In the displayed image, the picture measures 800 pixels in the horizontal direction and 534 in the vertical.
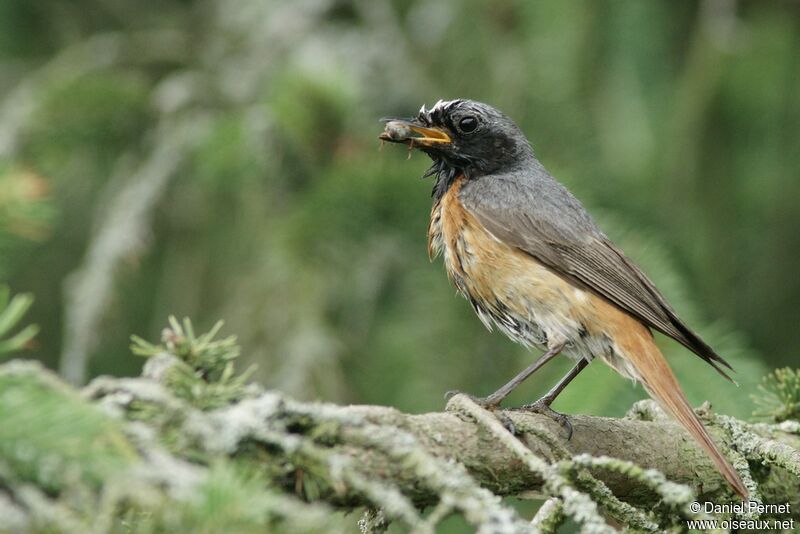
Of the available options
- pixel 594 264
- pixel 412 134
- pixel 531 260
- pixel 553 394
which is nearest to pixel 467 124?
pixel 412 134

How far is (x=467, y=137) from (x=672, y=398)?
1.64 m

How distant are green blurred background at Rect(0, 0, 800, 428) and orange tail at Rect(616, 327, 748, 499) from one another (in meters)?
0.58

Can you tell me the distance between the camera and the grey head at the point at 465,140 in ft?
13.5

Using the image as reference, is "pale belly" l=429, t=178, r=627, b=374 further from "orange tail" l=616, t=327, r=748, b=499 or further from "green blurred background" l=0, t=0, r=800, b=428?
"green blurred background" l=0, t=0, r=800, b=428

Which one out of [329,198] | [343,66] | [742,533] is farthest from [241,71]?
[742,533]

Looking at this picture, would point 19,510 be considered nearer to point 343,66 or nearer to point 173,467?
point 173,467

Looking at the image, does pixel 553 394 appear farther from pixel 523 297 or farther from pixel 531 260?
pixel 531 260

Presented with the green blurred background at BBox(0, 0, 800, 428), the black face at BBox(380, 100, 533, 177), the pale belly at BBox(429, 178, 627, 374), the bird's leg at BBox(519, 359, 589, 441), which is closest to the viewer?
the bird's leg at BBox(519, 359, 589, 441)

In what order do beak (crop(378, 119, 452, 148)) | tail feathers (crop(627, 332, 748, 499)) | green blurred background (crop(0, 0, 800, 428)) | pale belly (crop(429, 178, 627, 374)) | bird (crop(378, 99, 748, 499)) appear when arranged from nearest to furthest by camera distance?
tail feathers (crop(627, 332, 748, 499))
bird (crop(378, 99, 748, 499))
pale belly (crop(429, 178, 627, 374))
beak (crop(378, 119, 452, 148))
green blurred background (crop(0, 0, 800, 428))

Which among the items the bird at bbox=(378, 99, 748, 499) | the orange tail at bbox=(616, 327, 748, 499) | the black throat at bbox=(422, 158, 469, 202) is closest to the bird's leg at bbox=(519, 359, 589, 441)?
the bird at bbox=(378, 99, 748, 499)

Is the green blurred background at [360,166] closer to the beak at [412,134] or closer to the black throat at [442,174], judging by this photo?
the black throat at [442,174]

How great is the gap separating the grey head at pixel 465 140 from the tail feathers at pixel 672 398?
120cm

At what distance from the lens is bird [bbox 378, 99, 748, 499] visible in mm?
3428

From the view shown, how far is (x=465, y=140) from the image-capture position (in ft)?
13.8
